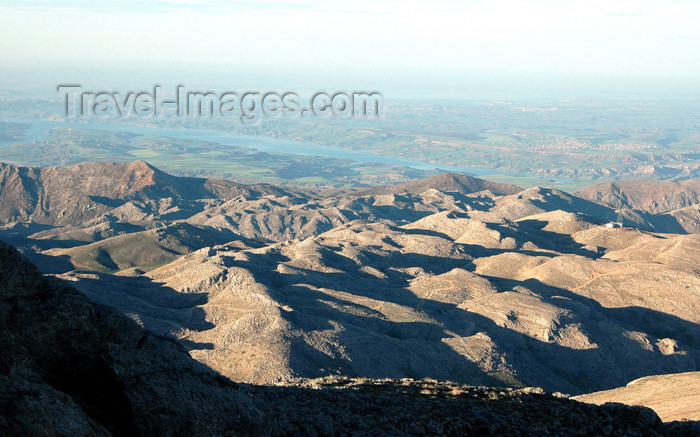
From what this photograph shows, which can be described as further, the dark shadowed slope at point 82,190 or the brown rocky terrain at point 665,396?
the dark shadowed slope at point 82,190

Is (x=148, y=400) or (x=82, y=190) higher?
(x=148, y=400)

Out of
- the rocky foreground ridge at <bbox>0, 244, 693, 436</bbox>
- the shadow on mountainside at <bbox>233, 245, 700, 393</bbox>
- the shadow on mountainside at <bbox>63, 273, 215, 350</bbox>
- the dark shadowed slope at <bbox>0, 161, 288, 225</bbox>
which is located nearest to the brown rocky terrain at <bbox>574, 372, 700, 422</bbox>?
the rocky foreground ridge at <bbox>0, 244, 693, 436</bbox>

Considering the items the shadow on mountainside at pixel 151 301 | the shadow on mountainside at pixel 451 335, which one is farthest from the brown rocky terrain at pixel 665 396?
the shadow on mountainside at pixel 151 301

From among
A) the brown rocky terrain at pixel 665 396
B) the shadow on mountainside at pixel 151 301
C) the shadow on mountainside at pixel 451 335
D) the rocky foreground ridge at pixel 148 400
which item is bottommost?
the shadow on mountainside at pixel 451 335

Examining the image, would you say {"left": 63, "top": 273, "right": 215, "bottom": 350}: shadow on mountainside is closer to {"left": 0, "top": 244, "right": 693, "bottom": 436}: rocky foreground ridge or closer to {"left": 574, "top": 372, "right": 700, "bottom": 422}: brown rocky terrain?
{"left": 574, "top": 372, "right": 700, "bottom": 422}: brown rocky terrain

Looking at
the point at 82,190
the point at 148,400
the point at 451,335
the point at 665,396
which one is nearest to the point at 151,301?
the point at 451,335

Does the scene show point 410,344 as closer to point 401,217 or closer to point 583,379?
point 583,379

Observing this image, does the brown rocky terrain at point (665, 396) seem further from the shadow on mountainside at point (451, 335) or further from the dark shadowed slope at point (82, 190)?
the dark shadowed slope at point (82, 190)

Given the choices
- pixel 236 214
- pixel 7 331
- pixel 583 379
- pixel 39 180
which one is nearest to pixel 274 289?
pixel 583 379

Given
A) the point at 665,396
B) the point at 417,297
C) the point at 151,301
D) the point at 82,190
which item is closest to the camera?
the point at 665,396

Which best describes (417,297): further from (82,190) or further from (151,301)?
(82,190)
